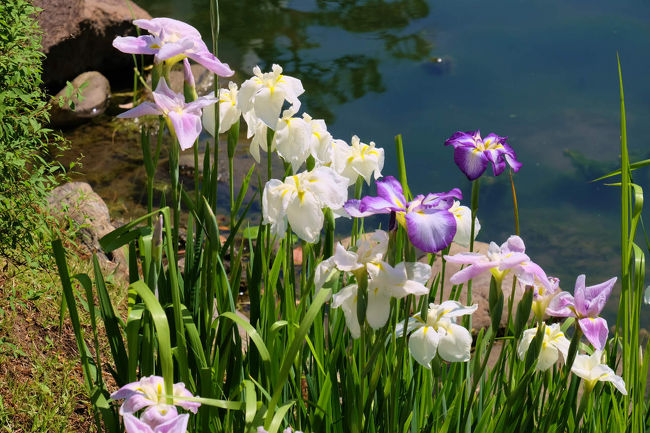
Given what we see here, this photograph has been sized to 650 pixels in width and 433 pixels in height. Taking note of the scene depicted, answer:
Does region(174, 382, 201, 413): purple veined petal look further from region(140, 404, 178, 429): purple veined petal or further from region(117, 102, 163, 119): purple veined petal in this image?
region(117, 102, 163, 119): purple veined petal

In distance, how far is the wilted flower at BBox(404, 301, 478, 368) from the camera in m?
1.20

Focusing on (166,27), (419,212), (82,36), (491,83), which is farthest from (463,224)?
(82,36)

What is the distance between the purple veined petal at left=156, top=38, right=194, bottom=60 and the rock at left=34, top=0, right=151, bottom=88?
4.40 m

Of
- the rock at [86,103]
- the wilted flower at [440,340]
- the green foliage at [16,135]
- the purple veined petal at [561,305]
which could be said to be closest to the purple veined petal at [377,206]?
the wilted flower at [440,340]

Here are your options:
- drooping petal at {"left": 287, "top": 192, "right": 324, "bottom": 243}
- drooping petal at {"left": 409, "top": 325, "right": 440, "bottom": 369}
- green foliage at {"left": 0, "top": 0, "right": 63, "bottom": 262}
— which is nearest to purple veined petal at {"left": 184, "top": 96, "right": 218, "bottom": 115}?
drooping petal at {"left": 287, "top": 192, "right": 324, "bottom": 243}

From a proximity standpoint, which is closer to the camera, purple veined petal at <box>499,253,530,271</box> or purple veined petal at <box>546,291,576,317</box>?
purple veined petal at <box>499,253,530,271</box>

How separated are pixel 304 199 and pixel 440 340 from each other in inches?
13.4

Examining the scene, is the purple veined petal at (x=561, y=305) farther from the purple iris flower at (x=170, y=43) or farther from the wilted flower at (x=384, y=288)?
the purple iris flower at (x=170, y=43)

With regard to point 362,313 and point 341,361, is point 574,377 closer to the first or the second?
point 341,361

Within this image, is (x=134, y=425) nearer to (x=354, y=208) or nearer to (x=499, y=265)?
(x=354, y=208)

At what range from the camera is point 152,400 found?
1085mm

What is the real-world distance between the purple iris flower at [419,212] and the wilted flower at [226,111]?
20.5 inches

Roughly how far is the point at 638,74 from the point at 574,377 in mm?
4761

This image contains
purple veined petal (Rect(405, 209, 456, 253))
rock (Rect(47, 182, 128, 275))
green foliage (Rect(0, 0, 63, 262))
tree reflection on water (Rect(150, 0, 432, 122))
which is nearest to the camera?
purple veined petal (Rect(405, 209, 456, 253))
